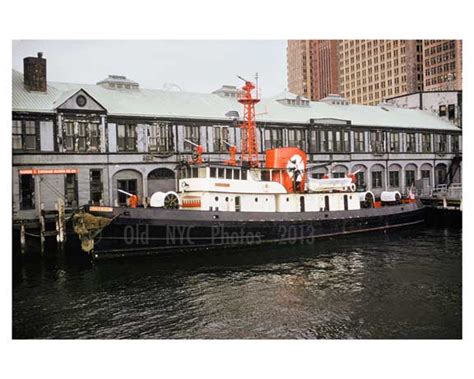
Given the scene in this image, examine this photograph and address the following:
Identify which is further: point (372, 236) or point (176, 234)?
point (372, 236)

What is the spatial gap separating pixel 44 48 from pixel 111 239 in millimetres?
7385

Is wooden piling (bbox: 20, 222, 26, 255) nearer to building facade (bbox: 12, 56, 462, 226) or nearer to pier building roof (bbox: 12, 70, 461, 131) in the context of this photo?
building facade (bbox: 12, 56, 462, 226)

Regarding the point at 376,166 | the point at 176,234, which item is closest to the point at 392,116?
the point at 376,166

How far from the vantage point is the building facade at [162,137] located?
67.8 feet

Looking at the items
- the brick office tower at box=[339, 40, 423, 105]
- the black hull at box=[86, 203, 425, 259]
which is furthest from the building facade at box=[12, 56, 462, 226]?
the brick office tower at box=[339, 40, 423, 105]

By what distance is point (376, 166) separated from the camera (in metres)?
26.4

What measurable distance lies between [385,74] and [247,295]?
62.7 meters

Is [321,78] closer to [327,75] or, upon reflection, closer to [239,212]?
[327,75]

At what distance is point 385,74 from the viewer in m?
69.2

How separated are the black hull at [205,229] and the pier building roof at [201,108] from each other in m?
5.61

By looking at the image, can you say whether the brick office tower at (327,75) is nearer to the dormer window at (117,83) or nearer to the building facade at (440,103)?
the building facade at (440,103)

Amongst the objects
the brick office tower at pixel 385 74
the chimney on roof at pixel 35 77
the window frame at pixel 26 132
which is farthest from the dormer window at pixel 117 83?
the brick office tower at pixel 385 74

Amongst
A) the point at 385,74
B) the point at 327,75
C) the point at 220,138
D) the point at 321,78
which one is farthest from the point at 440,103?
the point at 385,74
